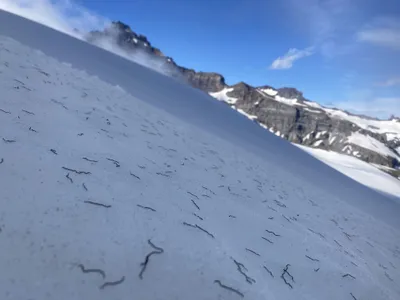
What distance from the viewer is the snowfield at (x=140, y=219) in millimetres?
2338

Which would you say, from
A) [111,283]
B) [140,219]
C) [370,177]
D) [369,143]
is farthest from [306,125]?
[111,283]

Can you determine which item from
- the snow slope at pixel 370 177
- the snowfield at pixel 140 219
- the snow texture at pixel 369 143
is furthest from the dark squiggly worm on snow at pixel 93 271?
the snow texture at pixel 369 143

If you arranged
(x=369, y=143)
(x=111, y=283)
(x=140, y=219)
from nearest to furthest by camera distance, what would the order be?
(x=111, y=283), (x=140, y=219), (x=369, y=143)

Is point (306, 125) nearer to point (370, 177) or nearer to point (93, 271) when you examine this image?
point (370, 177)

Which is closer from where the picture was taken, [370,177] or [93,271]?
[93,271]

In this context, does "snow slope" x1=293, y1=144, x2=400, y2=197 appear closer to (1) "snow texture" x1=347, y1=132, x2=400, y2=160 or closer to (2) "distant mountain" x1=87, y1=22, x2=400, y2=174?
(2) "distant mountain" x1=87, y1=22, x2=400, y2=174

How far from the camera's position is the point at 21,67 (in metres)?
6.15

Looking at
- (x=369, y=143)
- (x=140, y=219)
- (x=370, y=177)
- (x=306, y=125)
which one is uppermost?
(x=306, y=125)

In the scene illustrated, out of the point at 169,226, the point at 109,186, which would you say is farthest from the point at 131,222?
the point at 109,186

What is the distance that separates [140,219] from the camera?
309 cm

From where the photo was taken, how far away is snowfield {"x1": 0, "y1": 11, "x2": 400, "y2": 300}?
92.0 inches

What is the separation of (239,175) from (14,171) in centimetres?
462

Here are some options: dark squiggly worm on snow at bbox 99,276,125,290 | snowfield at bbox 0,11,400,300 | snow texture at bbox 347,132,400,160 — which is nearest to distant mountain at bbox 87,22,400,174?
snow texture at bbox 347,132,400,160

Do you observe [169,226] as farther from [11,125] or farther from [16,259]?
[11,125]
